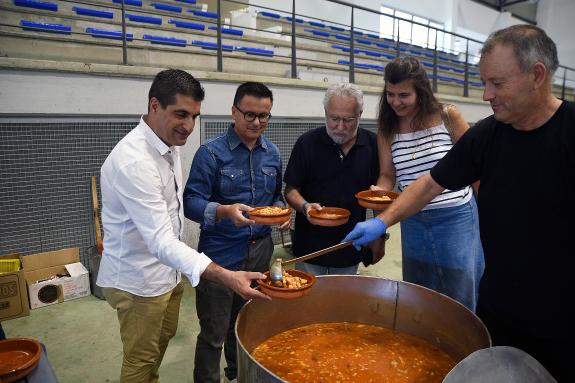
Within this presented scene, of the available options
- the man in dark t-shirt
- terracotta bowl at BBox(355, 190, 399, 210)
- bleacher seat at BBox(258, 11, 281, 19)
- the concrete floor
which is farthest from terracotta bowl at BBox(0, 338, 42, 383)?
bleacher seat at BBox(258, 11, 281, 19)

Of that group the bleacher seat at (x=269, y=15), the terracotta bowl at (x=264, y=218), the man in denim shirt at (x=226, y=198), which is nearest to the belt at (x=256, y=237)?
the man in denim shirt at (x=226, y=198)

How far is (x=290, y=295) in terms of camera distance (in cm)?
124

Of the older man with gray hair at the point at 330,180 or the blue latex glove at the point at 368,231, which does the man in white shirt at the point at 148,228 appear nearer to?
the blue latex glove at the point at 368,231

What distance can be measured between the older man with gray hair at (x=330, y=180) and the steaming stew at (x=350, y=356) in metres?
0.49

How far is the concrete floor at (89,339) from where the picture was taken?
236 centimetres

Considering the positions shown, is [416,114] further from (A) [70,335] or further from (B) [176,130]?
(A) [70,335]

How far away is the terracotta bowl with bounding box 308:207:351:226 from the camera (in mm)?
1706

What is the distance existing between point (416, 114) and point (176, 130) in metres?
1.12

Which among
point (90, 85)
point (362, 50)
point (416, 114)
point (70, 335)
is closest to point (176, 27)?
point (90, 85)

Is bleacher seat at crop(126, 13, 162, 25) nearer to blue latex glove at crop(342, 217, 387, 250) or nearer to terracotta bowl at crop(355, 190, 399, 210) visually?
terracotta bowl at crop(355, 190, 399, 210)

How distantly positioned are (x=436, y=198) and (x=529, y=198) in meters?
0.69

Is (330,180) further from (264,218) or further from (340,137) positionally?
(264,218)

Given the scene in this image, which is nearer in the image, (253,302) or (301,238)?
(253,302)

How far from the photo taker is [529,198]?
3.65 ft
